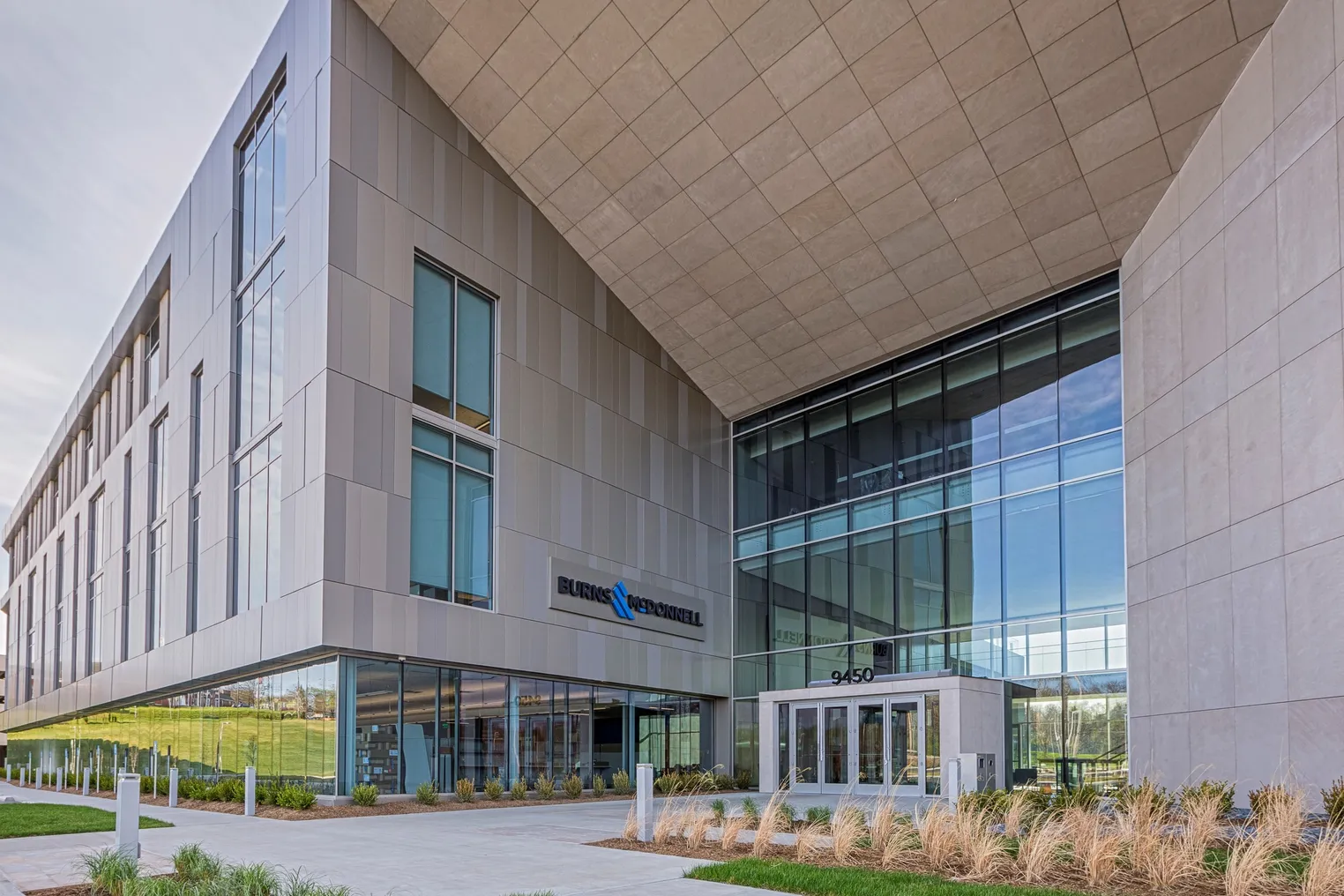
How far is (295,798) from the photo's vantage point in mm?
20734

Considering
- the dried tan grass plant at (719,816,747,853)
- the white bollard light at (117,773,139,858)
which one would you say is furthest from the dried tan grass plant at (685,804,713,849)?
the white bollard light at (117,773,139,858)

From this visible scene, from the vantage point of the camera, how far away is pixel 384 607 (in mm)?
22688

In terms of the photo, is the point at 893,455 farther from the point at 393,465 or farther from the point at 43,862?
the point at 43,862

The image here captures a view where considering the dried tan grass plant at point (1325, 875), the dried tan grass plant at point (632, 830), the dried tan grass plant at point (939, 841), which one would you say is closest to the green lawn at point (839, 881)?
the dried tan grass plant at point (939, 841)

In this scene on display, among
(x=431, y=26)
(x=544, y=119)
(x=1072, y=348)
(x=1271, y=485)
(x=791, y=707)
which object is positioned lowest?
(x=791, y=707)

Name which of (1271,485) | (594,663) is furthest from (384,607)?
Result: (1271,485)

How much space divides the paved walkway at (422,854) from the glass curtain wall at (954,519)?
28.3ft

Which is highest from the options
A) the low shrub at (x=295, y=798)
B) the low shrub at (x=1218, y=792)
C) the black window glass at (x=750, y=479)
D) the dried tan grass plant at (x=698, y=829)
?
the black window glass at (x=750, y=479)

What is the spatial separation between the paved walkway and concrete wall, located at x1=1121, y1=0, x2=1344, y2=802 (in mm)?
7960

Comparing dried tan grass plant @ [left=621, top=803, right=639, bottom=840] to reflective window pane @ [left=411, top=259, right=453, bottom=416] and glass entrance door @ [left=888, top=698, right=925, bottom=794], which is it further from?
reflective window pane @ [left=411, top=259, right=453, bottom=416]

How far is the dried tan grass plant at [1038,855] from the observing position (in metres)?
10.1

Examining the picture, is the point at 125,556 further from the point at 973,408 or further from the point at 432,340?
the point at 973,408

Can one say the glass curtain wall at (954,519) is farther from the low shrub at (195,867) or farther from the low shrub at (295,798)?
the low shrub at (195,867)

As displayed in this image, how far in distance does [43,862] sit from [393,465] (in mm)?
11916
